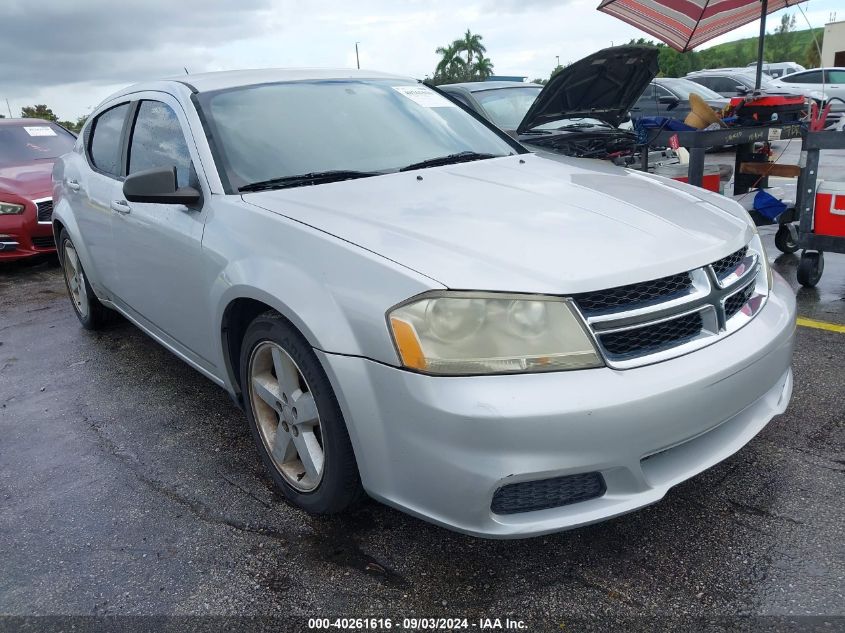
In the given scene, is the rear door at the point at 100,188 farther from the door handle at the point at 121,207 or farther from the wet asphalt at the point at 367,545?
the wet asphalt at the point at 367,545

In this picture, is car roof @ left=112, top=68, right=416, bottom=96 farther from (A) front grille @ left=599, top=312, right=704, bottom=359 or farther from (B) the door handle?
(A) front grille @ left=599, top=312, right=704, bottom=359

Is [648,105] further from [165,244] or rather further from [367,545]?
[367,545]

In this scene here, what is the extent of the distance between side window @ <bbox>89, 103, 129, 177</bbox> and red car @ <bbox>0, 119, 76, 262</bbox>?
273 cm

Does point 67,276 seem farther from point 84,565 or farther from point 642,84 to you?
point 642,84

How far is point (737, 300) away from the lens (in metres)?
2.29

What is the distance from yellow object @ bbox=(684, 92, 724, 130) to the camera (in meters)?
5.77

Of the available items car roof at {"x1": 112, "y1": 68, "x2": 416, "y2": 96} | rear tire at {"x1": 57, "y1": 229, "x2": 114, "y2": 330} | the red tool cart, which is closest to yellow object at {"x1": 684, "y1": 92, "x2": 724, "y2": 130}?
the red tool cart

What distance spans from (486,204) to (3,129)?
8080 mm

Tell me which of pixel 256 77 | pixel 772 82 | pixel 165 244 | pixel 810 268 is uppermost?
pixel 256 77

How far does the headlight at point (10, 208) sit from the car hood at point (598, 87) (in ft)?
16.4

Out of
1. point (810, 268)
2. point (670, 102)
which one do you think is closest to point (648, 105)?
point (670, 102)

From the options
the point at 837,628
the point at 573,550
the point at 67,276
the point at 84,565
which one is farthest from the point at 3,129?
the point at 837,628

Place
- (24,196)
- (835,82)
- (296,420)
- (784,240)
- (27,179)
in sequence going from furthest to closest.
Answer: (835,82) → (27,179) → (24,196) → (784,240) → (296,420)

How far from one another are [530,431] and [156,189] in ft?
5.77
